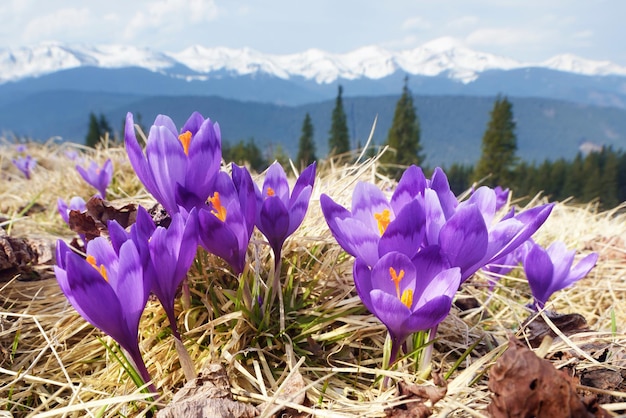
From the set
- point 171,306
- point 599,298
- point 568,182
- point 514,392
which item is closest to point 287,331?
point 171,306

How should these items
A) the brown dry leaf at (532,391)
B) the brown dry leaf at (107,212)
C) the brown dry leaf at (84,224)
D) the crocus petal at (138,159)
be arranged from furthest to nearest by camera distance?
the brown dry leaf at (107,212) < the brown dry leaf at (84,224) < the crocus petal at (138,159) < the brown dry leaf at (532,391)

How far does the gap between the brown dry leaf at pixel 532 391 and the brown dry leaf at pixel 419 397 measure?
9cm

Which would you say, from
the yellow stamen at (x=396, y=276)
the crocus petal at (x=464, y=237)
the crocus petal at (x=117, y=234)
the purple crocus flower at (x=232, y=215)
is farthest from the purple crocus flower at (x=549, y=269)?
the crocus petal at (x=117, y=234)

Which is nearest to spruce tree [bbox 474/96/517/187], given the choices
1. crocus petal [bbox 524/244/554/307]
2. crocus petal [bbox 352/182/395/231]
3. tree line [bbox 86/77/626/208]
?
tree line [bbox 86/77/626/208]

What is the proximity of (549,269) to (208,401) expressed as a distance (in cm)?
109

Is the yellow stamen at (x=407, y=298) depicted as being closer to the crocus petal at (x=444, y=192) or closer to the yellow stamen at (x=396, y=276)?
the yellow stamen at (x=396, y=276)

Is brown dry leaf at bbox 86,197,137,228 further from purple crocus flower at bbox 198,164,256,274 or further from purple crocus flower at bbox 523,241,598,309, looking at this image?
purple crocus flower at bbox 523,241,598,309

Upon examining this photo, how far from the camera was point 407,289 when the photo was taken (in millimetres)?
892

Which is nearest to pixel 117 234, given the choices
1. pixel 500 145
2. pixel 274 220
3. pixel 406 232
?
pixel 274 220

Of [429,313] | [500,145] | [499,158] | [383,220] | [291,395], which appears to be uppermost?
[383,220]

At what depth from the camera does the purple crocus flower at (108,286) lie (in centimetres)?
81

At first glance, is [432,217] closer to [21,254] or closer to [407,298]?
[407,298]

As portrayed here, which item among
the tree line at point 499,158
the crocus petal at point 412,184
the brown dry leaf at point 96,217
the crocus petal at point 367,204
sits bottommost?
the tree line at point 499,158

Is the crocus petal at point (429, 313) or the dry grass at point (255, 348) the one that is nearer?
the crocus petal at point (429, 313)
